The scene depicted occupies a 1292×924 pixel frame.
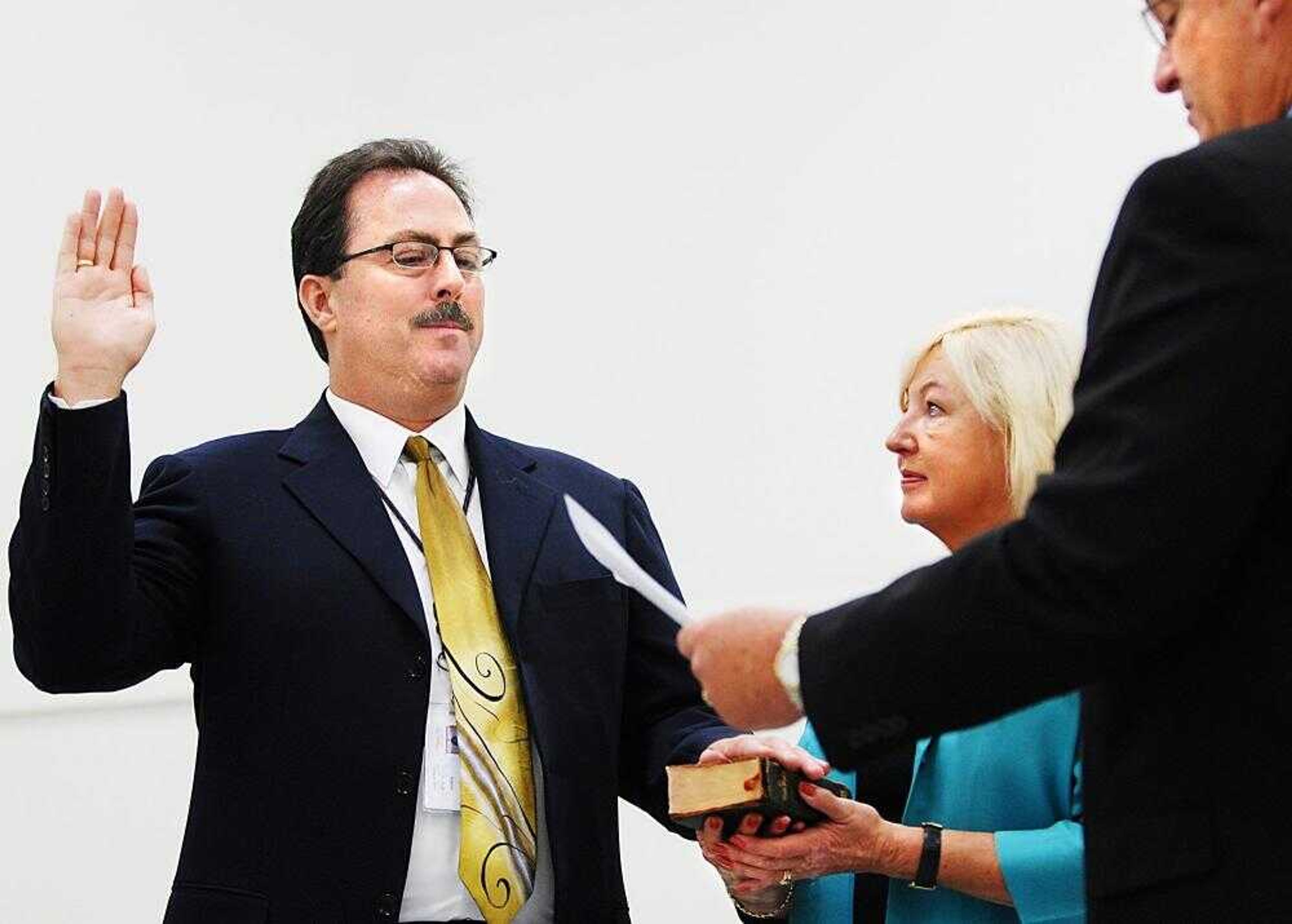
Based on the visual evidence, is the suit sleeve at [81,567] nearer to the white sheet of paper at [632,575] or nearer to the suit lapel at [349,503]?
the suit lapel at [349,503]

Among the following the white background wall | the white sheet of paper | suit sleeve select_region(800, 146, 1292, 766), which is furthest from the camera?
the white background wall

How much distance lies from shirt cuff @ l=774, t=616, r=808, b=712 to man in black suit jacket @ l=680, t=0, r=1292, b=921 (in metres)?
0.05

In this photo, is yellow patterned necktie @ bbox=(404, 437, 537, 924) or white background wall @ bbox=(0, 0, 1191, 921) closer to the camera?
yellow patterned necktie @ bbox=(404, 437, 537, 924)

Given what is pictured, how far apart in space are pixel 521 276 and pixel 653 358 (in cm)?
39

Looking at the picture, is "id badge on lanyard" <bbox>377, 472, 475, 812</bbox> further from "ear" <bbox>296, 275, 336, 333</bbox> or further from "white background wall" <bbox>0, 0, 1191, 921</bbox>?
"white background wall" <bbox>0, 0, 1191, 921</bbox>

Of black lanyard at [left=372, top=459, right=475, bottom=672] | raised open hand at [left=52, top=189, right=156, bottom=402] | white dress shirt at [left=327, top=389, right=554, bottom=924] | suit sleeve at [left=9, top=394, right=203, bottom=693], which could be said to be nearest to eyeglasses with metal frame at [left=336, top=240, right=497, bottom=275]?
white dress shirt at [left=327, top=389, right=554, bottom=924]

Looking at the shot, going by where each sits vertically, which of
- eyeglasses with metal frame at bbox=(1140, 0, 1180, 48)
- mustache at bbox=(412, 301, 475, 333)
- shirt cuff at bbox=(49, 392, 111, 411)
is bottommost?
shirt cuff at bbox=(49, 392, 111, 411)

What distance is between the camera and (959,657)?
1375 millimetres

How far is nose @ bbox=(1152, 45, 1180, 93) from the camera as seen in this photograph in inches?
60.1

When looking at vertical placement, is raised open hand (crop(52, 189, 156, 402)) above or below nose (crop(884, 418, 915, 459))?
above

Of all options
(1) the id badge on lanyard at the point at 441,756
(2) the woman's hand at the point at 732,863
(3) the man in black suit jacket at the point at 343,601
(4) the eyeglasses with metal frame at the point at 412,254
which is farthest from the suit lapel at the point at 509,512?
(2) the woman's hand at the point at 732,863

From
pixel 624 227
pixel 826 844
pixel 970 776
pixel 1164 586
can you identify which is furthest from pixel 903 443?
pixel 624 227

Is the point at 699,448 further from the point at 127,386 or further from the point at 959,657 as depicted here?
the point at 959,657

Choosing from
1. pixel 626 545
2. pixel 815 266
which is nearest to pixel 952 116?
pixel 815 266
